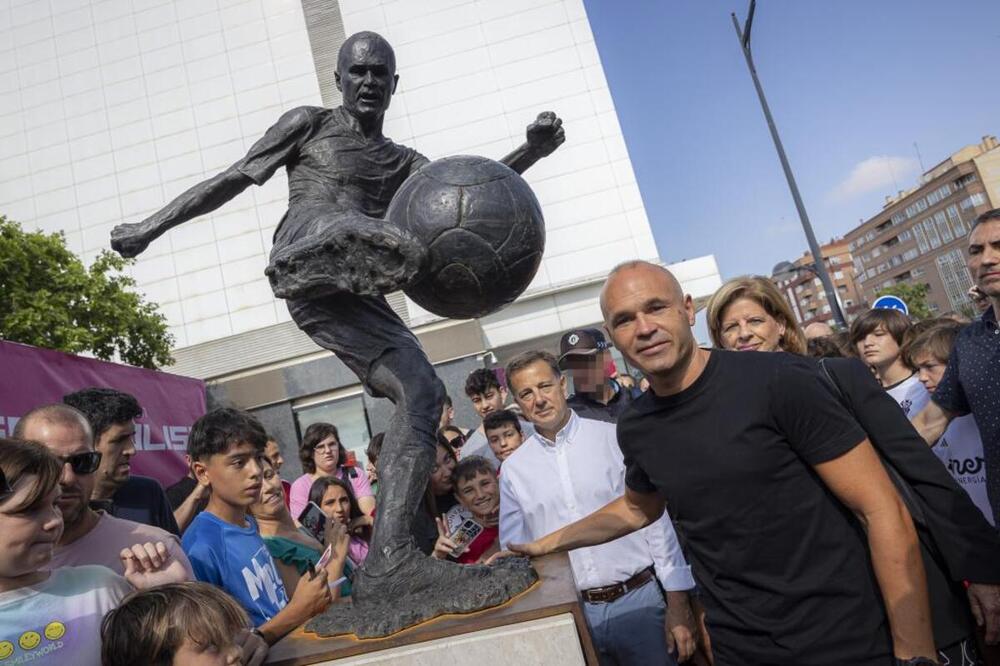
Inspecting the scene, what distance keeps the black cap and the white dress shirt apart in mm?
1236

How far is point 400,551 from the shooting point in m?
2.37

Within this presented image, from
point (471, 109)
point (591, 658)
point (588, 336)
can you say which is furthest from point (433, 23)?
point (591, 658)

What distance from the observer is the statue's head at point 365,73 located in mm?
2643

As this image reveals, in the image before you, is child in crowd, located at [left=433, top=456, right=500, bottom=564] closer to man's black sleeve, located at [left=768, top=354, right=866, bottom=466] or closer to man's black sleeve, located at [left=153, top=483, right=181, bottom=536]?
man's black sleeve, located at [left=153, top=483, right=181, bottom=536]

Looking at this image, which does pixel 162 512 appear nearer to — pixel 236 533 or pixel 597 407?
pixel 236 533

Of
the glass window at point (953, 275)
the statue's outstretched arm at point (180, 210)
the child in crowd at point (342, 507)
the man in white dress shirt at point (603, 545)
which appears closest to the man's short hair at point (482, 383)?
the child in crowd at point (342, 507)

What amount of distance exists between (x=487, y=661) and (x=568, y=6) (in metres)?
19.6

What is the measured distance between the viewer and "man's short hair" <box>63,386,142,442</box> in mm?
3148

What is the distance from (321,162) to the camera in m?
2.71

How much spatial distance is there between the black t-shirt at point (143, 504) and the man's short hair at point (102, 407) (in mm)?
376

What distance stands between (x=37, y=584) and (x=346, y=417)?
15384 millimetres

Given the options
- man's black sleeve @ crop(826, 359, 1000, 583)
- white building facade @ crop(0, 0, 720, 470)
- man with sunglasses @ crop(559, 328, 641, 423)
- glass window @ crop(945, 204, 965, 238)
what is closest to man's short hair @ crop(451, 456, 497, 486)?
man with sunglasses @ crop(559, 328, 641, 423)

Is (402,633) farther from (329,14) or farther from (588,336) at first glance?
(329,14)

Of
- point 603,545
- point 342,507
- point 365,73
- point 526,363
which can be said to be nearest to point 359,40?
point 365,73
